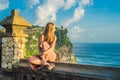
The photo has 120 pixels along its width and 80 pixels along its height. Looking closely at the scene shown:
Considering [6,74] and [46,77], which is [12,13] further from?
[46,77]

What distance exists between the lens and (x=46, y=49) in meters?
7.64

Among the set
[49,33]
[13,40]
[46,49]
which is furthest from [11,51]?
[49,33]

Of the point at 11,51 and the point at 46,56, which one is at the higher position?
the point at 11,51

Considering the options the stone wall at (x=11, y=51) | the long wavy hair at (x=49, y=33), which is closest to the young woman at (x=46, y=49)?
the long wavy hair at (x=49, y=33)

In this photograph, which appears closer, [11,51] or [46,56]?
[46,56]

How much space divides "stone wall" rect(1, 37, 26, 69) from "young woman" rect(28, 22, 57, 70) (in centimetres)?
129

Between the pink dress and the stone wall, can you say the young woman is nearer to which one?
the pink dress

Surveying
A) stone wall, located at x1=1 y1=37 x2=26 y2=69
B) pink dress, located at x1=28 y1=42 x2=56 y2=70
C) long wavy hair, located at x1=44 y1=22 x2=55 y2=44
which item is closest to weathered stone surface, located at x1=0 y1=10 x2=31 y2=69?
stone wall, located at x1=1 y1=37 x2=26 y2=69

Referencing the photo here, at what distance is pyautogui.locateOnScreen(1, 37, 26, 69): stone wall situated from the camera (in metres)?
8.86

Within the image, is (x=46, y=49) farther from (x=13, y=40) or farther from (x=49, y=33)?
(x=13, y=40)

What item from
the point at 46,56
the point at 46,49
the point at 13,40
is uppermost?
the point at 13,40

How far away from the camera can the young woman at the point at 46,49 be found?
759 cm

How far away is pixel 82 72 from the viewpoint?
21.9 ft

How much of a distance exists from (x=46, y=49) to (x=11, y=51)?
172 centimetres
